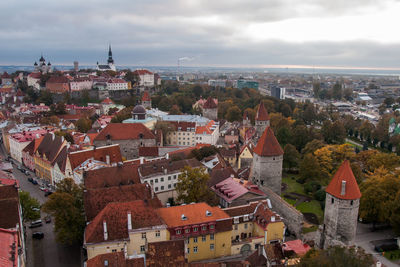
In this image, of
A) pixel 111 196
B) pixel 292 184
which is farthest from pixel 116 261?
pixel 292 184

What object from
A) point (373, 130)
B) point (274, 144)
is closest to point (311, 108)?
point (373, 130)

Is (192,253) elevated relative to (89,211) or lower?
lower

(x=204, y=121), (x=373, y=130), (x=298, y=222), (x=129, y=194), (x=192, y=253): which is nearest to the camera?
A: (x=192, y=253)

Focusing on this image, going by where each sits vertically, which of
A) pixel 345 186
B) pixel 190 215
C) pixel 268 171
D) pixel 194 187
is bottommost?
pixel 268 171

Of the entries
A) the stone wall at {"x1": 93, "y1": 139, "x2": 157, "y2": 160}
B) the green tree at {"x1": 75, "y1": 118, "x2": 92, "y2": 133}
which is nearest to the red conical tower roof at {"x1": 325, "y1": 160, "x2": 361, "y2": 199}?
the stone wall at {"x1": 93, "y1": 139, "x2": 157, "y2": 160}

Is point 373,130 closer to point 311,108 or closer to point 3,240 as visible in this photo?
point 311,108

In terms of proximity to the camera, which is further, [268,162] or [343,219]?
[268,162]

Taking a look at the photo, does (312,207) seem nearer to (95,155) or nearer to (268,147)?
(268,147)
